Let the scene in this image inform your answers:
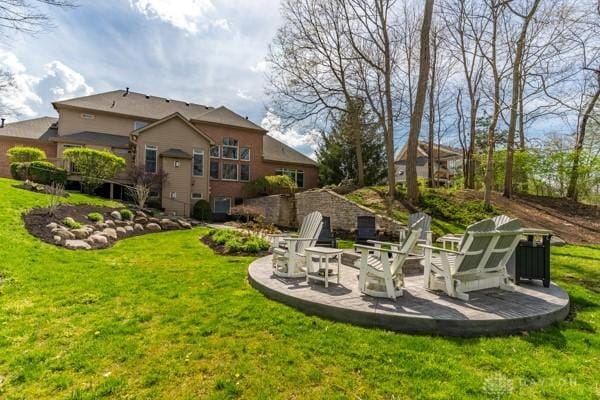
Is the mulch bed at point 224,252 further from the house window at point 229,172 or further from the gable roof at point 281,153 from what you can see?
the gable roof at point 281,153

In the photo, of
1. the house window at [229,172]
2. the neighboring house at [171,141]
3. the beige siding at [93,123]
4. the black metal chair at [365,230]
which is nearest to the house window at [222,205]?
the neighboring house at [171,141]

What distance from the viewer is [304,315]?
3896 millimetres

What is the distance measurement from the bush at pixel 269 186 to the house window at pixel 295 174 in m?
2.66

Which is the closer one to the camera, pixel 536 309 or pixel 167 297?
pixel 536 309

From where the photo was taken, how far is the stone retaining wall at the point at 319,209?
1215cm

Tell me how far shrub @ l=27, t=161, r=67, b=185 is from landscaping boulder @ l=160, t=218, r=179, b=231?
20.2 ft

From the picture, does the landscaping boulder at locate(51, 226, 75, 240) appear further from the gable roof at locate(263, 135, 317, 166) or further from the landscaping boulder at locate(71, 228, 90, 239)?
the gable roof at locate(263, 135, 317, 166)

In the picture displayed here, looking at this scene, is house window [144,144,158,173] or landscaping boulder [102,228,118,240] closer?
landscaping boulder [102,228,118,240]

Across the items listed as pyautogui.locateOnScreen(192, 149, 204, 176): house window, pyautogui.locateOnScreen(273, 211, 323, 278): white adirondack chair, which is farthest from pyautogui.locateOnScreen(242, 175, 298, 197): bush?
pyautogui.locateOnScreen(273, 211, 323, 278): white adirondack chair

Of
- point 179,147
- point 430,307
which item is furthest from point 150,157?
point 430,307

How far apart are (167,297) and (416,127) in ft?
37.2

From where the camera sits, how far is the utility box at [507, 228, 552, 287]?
5047 mm

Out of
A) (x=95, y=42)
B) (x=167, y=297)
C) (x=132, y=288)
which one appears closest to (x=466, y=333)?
(x=167, y=297)

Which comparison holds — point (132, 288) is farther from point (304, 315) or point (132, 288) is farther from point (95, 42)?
point (95, 42)
